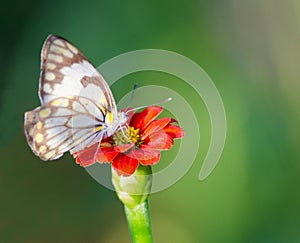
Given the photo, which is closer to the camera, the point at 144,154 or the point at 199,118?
the point at 144,154

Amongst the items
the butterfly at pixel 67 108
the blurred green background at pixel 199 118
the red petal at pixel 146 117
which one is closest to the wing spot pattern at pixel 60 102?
the butterfly at pixel 67 108

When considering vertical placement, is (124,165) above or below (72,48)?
below

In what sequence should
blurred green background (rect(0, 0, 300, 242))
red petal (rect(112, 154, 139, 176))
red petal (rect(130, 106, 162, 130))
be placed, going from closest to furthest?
red petal (rect(112, 154, 139, 176)) < red petal (rect(130, 106, 162, 130)) < blurred green background (rect(0, 0, 300, 242))

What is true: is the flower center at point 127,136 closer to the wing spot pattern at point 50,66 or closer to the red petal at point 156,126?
the red petal at point 156,126

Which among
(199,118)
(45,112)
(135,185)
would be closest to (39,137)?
(45,112)

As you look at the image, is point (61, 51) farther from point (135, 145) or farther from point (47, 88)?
point (135, 145)

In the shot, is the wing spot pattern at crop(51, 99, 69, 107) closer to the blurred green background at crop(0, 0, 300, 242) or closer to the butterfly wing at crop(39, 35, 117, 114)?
the butterfly wing at crop(39, 35, 117, 114)

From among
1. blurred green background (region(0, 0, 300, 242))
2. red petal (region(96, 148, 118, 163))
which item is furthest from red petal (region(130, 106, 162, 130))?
blurred green background (region(0, 0, 300, 242))
